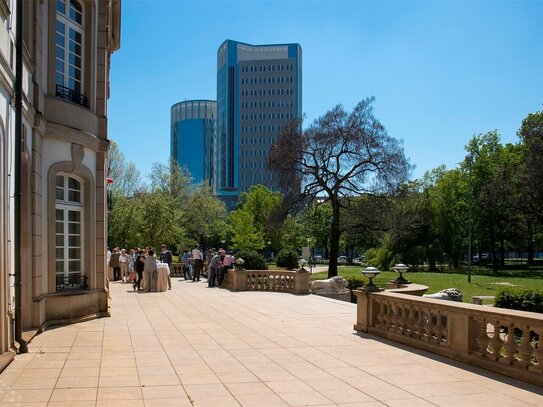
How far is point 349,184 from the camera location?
114 feet

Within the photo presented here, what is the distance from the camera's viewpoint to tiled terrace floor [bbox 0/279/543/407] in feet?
21.0

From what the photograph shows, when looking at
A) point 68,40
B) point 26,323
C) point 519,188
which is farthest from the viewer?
point 519,188

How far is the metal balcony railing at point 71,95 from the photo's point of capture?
12.5m

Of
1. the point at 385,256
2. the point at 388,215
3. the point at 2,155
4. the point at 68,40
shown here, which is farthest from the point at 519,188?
the point at 2,155

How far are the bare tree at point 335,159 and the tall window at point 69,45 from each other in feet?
71.8

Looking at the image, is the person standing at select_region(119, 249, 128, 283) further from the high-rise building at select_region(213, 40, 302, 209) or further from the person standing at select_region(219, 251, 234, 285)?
the high-rise building at select_region(213, 40, 302, 209)

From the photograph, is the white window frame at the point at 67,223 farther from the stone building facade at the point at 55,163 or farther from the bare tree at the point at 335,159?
the bare tree at the point at 335,159

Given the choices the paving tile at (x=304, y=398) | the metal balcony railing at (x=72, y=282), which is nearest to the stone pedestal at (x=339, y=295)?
the metal balcony railing at (x=72, y=282)

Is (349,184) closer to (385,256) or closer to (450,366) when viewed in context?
(385,256)

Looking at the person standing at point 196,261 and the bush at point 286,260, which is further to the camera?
the bush at point 286,260

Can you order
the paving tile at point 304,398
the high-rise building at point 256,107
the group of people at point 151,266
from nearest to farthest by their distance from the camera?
the paving tile at point 304,398
the group of people at point 151,266
the high-rise building at point 256,107

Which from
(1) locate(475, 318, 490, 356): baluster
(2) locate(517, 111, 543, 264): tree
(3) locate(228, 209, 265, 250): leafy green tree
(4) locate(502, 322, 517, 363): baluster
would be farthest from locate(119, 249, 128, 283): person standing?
(2) locate(517, 111, 543, 264): tree

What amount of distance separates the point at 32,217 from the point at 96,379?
4.65m

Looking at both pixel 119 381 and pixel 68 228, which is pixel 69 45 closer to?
pixel 68 228
